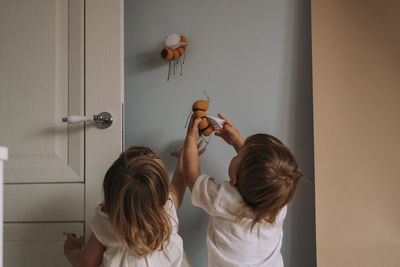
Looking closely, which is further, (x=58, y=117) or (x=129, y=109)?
(x=129, y=109)

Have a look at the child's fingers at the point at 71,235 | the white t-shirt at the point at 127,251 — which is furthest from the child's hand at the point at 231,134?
the child's fingers at the point at 71,235

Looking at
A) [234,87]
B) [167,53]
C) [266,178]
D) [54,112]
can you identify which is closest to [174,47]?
[167,53]

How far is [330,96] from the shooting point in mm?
1187

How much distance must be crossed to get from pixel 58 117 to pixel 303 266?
1069mm

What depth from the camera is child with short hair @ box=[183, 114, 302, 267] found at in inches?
35.9

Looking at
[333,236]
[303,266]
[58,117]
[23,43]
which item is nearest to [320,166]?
[333,236]

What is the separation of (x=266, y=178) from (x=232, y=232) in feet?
0.70

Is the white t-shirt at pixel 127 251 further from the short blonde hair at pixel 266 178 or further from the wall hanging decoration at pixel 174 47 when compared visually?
the wall hanging decoration at pixel 174 47

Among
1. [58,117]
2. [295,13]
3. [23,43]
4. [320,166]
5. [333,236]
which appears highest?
[295,13]

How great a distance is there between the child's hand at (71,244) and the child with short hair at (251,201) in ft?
1.45

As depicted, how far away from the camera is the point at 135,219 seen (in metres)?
0.87

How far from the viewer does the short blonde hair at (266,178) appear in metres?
0.90

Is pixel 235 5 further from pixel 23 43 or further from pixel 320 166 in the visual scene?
pixel 23 43

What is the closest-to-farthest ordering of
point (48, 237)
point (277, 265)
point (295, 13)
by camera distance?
point (277, 265) < point (48, 237) < point (295, 13)
